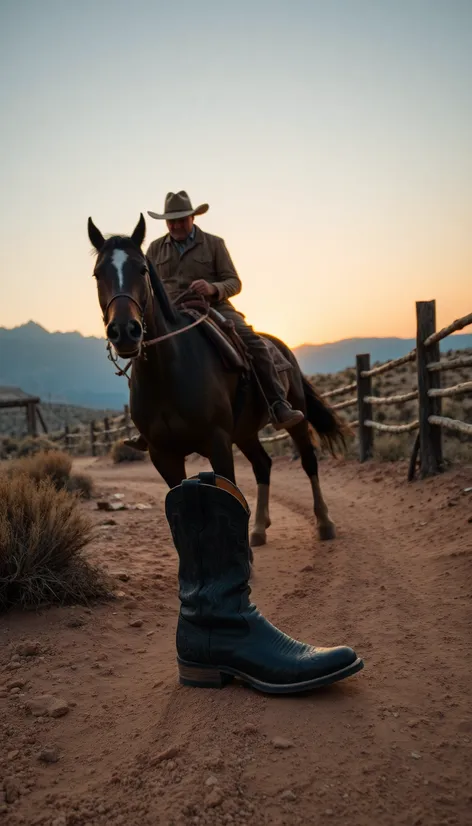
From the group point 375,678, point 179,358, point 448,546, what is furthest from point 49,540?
point 448,546

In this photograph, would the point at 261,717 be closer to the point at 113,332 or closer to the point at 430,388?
→ the point at 113,332

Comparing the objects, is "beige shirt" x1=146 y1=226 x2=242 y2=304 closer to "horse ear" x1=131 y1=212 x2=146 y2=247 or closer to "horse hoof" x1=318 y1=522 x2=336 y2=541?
"horse ear" x1=131 y1=212 x2=146 y2=247

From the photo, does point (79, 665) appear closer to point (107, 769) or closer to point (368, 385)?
point (107, 769)

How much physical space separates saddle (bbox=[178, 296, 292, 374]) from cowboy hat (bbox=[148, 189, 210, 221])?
677mm

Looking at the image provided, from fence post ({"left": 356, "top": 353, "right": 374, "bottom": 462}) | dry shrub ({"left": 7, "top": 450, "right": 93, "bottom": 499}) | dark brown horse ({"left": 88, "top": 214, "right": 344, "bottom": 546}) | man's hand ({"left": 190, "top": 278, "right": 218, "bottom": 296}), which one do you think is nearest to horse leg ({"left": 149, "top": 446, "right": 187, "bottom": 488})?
dark brown horse ({"left": 88, "top": 214, "right": 344, "bottom": 546})

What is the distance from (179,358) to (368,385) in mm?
7039

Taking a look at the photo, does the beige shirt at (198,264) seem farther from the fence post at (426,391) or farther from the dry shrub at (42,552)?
the fence post at (426,391)

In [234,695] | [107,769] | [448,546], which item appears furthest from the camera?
[448,546]

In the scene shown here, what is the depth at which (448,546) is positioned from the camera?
4.79m

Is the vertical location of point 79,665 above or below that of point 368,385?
below

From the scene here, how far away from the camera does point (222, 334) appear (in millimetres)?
4652

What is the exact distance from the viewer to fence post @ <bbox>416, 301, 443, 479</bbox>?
7316 mm

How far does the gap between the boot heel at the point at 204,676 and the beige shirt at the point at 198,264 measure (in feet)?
10.1

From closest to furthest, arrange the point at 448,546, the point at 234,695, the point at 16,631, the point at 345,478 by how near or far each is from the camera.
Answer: the point at 234,695 < the point at 16,631 < the point at 448,546 < the point at 345,478
